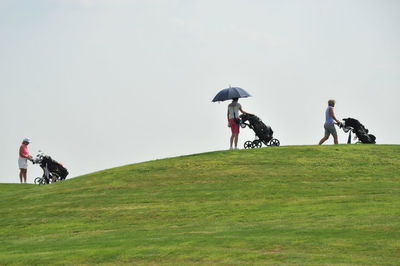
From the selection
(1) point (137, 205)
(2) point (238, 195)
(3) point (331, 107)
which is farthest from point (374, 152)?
(1) point (137, 205)

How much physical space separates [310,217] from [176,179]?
8342 millimetres

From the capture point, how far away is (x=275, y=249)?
49.0 feet

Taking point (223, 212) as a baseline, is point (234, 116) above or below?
above

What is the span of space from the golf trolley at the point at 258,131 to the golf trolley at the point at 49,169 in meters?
9.36

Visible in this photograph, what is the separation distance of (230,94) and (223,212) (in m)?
10.3

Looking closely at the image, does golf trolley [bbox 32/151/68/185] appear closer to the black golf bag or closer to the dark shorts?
the black golf bag

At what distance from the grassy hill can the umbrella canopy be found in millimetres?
2338

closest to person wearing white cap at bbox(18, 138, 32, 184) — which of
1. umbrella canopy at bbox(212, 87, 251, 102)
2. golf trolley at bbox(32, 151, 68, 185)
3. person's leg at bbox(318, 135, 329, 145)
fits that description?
golf trolley at bbox(32, 151, 68, 185)

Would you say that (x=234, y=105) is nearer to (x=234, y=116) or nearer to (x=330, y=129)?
(x=234, y=116)

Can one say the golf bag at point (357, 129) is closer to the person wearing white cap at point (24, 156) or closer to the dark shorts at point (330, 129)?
the dark shorts at point (330, 129)

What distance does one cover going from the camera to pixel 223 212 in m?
21.0

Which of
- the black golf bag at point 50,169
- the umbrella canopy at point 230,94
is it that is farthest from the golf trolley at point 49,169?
the umbrella canopy at point 230,94

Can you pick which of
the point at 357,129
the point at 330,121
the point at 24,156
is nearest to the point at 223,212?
the point at 330,121

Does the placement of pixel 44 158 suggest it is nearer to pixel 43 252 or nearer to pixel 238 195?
pixel 238 195
